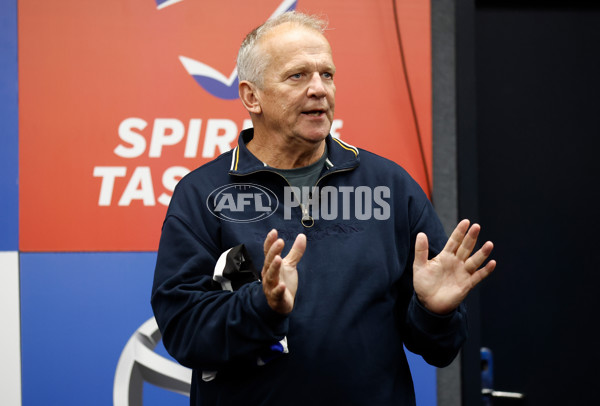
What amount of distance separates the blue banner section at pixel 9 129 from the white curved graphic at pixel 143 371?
19.8 inches

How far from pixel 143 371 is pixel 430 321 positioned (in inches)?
43.5

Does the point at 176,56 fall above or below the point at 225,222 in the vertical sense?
above

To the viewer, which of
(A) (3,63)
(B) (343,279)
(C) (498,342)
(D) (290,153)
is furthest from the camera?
(C) (498,342)

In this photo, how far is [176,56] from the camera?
81.5 inches

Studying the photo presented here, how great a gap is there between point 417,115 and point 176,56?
839 mm

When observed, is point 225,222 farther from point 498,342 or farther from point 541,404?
point 541,404

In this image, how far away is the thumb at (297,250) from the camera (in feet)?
3.88

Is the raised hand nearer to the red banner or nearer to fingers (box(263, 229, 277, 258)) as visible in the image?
fingers (box(263, 229, 277, 258))

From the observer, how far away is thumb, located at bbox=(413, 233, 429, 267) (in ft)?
4.30

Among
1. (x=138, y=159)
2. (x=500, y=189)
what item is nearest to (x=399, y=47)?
(x=500, y=189)

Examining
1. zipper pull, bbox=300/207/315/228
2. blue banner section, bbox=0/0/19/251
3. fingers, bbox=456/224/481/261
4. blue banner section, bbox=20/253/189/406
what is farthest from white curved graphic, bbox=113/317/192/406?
fingers, bbox=456/224/481/261

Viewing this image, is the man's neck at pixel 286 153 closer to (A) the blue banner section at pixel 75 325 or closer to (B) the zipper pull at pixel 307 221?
(B) the zipper pull at pixel 307 221

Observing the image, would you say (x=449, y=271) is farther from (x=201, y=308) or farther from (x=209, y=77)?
(x=209, y=77)

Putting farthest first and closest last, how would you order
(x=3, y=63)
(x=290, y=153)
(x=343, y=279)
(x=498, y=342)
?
(x=498, y=342), (x=3, y=63), (x=290, y=153), (x=343, y=279)
